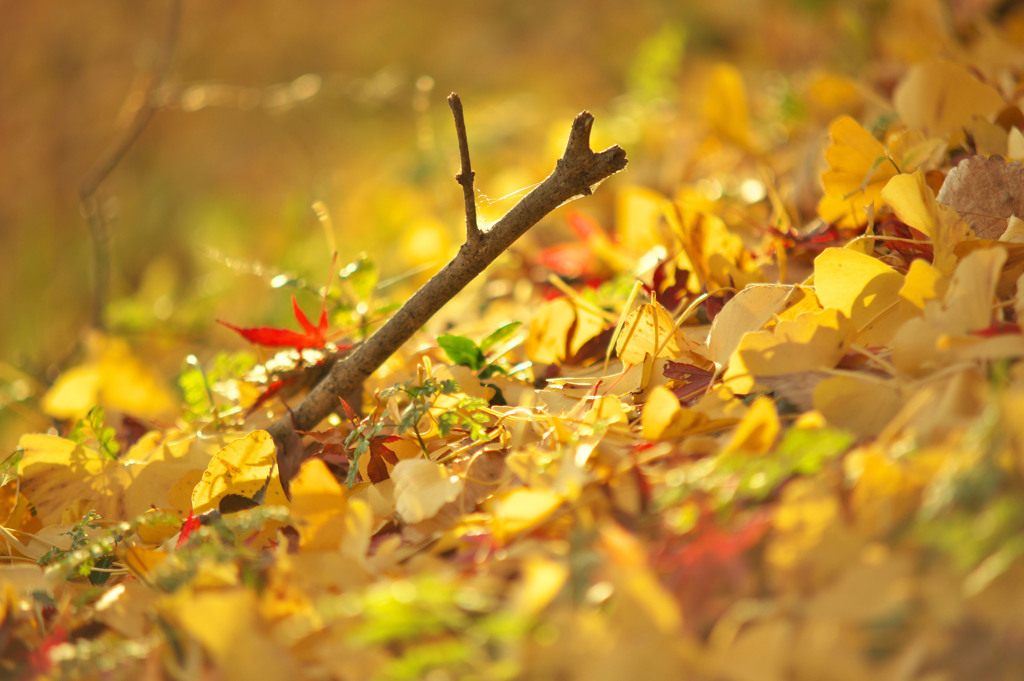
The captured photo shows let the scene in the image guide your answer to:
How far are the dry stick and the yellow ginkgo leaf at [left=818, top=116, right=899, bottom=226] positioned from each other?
0.49 ft

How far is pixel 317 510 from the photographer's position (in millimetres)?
307

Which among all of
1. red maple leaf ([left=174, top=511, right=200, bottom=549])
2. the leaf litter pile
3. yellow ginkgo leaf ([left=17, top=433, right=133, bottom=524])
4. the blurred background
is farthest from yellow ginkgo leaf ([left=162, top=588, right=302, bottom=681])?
the blurred background

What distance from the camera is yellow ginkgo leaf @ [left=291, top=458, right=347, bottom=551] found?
0.30m

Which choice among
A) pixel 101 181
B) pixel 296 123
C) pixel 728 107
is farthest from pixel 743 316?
pixel 296 123

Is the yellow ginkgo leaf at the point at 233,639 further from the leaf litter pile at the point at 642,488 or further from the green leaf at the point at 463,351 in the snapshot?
the green leaf at the point at 463,351

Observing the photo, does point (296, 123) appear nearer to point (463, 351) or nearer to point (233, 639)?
point (463, 351)

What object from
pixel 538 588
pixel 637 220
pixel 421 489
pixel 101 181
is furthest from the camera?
pixel 101 181

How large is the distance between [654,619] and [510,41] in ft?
→ 6.25

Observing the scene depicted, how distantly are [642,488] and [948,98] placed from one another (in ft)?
1.27

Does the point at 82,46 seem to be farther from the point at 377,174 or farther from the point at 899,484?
the point at 899,484

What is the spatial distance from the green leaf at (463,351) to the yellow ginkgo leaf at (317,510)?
0.43ft

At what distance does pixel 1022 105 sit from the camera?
48cm

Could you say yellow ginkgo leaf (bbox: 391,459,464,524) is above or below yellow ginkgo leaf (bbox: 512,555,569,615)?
below

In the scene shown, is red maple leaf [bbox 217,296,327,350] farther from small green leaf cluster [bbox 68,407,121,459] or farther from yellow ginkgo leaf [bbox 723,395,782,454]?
yellow ginkgo leaf [bbox 723,395,782,454]
